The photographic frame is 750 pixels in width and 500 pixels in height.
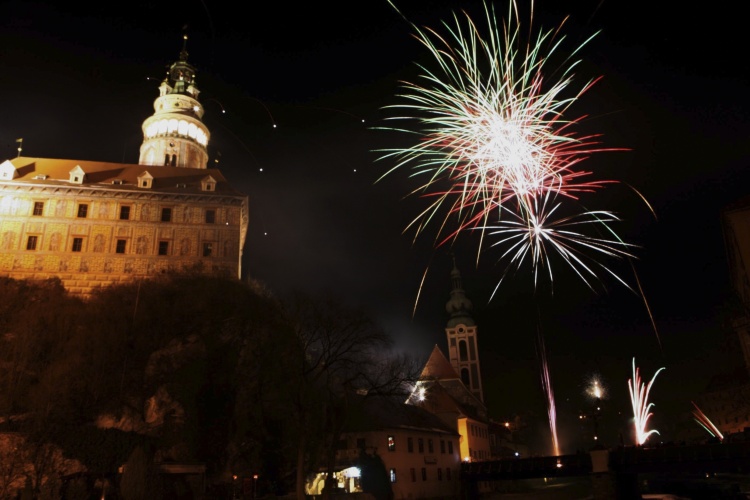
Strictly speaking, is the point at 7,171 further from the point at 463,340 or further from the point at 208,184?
the point at 463,340

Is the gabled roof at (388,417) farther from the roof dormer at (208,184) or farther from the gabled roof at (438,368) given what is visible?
the roof dormer at (208,184)

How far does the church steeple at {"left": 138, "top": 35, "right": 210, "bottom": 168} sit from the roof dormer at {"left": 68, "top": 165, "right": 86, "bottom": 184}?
13147 mm

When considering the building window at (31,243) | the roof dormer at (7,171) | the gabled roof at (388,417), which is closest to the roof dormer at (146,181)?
the building window at (31,243)

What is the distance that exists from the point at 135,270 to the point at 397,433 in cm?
2690

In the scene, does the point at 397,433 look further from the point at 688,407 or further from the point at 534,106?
the point at 688,407

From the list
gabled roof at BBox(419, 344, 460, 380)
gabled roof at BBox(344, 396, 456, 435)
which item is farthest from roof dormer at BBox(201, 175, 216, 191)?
gabled roof at BBox(419, 344, 460, 380)

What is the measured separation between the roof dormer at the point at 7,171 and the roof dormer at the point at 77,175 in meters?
4.62

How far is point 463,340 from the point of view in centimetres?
9025

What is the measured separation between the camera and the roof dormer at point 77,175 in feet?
165

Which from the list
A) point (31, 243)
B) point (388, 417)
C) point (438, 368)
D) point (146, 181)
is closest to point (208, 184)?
point (146, 181)

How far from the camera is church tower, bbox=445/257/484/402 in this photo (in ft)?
286

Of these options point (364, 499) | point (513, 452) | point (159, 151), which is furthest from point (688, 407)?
point (159, 151)

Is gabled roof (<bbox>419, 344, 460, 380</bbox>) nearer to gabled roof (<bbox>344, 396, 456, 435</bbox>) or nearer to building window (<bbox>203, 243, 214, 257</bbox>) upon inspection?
gabled roof (<bbox>344, 396, 456, 435</bbox>)

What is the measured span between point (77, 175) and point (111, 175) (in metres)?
3.41
